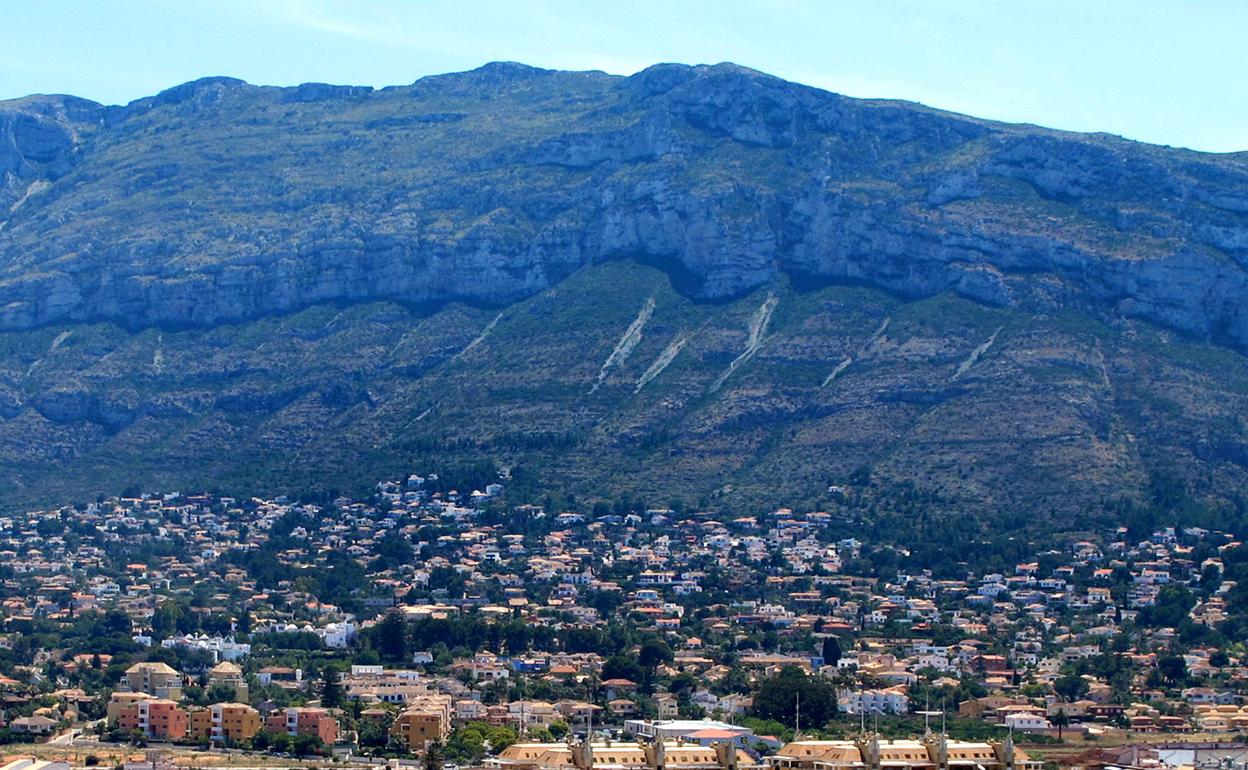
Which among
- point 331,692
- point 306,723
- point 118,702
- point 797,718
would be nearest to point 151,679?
point 118,702

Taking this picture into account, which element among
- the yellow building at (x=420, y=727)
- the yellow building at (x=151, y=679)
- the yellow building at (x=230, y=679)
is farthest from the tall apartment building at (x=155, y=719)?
the yellow building at (x=151, y=679)

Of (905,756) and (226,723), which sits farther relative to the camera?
(226,723)

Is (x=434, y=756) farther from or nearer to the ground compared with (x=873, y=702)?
farther from the ground

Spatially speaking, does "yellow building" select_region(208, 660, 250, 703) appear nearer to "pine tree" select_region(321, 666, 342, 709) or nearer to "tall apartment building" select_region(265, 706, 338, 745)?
"pine tree" select_region(321, 666, 342, 709)

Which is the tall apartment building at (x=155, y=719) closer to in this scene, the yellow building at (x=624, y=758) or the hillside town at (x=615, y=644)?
the hillside town at (x=615, y=644)

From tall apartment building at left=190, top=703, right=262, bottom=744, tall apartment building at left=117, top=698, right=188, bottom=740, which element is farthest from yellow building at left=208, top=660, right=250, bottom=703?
tall apartment building at left=190, top=703, right=262, bottom=744

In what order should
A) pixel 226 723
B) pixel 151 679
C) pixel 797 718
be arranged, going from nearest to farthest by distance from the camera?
pixel 226 723 < pixel 797 718 < pixel 151 679

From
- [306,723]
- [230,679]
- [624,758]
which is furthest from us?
[230,679]

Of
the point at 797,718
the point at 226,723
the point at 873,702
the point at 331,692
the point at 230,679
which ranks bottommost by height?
the point at 230,679

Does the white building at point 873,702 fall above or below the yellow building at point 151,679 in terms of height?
above

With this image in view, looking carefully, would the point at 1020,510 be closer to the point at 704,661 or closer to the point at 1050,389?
the point at 1050,389

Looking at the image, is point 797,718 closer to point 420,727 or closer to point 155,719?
point 420,727
